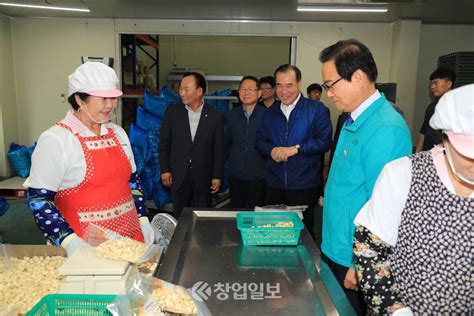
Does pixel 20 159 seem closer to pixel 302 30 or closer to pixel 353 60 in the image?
pixel 302 30

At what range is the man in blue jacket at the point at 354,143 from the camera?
1.42 m

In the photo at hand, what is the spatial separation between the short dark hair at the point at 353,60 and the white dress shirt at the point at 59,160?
1088mm

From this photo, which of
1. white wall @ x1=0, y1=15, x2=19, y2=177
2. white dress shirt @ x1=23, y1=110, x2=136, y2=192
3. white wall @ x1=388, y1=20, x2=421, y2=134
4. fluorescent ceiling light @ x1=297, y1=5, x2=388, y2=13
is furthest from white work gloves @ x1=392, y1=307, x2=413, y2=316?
white wall @ x1=0, y1=15, x2=19, y2=177

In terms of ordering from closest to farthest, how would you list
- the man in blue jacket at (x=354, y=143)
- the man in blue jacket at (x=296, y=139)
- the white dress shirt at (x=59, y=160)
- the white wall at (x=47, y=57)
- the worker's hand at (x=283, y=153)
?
1. the man in blue jacket at (x=354, y=143)
2. the white dress shirt at (x=59, y=160)
3. the worker's hand at (x=283, y=153)
4. the man in blue jacket at (x=296, y=139)
5. the white wall at (x=47, y=57)

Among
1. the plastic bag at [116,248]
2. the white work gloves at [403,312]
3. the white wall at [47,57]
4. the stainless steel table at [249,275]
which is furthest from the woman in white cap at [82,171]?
the white wall at [47,57]

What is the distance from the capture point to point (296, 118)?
2.64m

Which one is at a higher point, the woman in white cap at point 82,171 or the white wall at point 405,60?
the white wall at point 405,60

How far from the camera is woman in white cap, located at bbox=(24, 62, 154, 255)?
59.4 inches

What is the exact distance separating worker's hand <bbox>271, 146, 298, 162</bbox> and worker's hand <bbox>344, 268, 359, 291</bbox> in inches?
43.2

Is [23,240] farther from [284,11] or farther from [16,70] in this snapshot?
[284,11]

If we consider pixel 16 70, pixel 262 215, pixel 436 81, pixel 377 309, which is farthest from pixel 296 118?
pixel 16 70

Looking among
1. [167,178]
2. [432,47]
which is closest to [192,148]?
[167,178]

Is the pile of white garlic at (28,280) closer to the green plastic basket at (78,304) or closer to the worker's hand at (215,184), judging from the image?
the green plastic basket at (78,304)

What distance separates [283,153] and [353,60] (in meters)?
1.07
